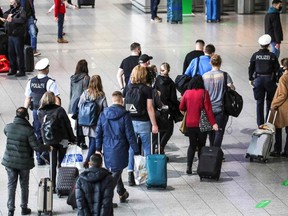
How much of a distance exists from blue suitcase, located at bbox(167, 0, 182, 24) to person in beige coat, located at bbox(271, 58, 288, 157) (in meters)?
13.6

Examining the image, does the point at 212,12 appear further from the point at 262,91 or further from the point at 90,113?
the point at 90,113

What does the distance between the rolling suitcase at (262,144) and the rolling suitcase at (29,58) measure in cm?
796

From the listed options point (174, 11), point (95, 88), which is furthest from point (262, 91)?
point (174, 11)

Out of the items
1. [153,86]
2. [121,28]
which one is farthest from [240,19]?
[153,86]

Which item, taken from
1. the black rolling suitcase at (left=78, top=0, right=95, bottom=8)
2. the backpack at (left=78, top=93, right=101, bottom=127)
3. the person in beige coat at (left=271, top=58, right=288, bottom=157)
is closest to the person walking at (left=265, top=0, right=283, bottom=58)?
the person in beige coat at (left=271, top=58, right=288, bottom=157)

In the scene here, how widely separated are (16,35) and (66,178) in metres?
8.80

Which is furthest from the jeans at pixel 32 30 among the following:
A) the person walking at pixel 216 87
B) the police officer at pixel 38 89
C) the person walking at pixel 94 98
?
the person walking at pixel 94 98

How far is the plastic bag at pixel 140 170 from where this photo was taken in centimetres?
1495

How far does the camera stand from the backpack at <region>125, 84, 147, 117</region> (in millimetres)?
14945

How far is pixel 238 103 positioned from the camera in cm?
1620

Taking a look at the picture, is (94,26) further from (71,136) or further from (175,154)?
(71,136)

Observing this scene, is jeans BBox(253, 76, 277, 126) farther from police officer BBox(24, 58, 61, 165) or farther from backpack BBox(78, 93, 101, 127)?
police officer BBox(24, 58, 61, 165)

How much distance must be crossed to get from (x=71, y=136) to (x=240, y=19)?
17659mm

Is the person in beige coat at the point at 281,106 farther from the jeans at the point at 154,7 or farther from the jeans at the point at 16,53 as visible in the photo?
the jeans at the point at 154,7
